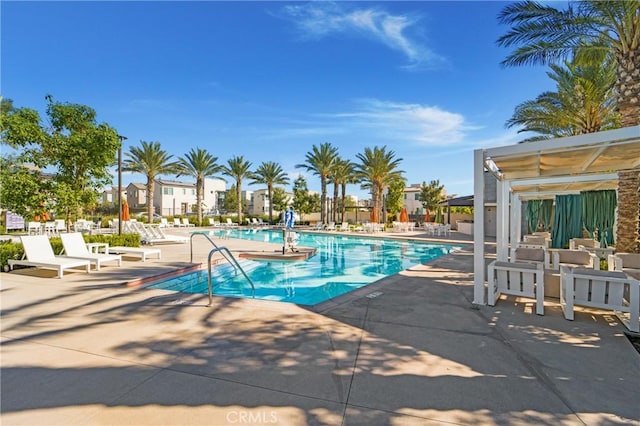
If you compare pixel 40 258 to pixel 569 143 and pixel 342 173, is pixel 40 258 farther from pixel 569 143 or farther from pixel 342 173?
pixel 342 173

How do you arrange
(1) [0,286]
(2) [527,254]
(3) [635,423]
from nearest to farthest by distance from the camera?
(3) [635,423], (1) [0,286], (2) [527,254]

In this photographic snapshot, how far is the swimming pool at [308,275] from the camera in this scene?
7309 mm

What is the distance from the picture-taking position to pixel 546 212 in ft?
55.3

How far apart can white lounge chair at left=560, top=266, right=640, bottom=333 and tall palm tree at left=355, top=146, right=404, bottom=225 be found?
23015mm

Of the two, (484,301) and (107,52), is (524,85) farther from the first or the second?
(107,52)

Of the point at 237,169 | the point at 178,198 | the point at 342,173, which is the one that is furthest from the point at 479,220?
the point at 178,198

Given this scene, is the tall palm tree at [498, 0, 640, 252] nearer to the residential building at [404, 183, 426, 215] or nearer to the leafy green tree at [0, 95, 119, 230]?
the leafy green tree at [0, 95, 119, 230]

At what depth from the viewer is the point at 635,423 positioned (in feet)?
7.36

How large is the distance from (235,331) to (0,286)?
5.72 m

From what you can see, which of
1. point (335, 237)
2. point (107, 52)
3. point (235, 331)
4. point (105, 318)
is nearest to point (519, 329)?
point (235, 331)

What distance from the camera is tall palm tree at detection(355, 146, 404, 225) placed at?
28531 mm

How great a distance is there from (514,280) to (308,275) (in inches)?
226

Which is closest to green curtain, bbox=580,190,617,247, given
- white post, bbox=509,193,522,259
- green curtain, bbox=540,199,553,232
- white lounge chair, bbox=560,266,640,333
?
white post, bbox=509,193,522,259

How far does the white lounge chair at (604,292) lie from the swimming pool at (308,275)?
4.03 m
